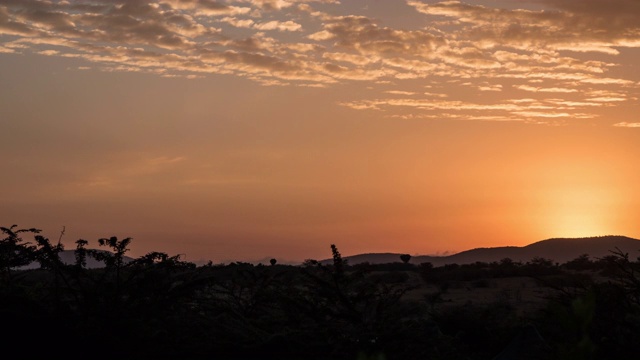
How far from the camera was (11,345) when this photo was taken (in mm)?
9180

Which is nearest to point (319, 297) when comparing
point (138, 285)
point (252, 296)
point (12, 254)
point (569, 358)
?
point (252, 296)

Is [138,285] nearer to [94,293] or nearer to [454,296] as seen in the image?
[94,293]

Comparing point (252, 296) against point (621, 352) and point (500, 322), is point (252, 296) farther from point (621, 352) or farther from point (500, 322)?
point (500, 322)

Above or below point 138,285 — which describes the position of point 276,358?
Result: below

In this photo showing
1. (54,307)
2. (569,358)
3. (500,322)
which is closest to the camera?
(569,358)

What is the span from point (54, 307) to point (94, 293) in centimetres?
47

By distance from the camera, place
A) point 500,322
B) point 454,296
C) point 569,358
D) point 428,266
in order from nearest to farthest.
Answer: point 569,358 → point 500,322 → point 454,296 → point 428,266

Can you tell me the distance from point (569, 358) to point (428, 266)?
66190mm

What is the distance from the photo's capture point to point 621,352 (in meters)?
9.27

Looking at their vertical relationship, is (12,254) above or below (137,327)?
above

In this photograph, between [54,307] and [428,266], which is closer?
[54,307]

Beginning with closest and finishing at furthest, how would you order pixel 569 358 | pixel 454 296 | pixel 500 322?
pixel 569 358 → pixel 500 322 → pixel 454 296

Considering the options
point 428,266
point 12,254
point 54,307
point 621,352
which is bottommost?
point 621,352

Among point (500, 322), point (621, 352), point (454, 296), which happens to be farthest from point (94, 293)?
point (454, 296)
